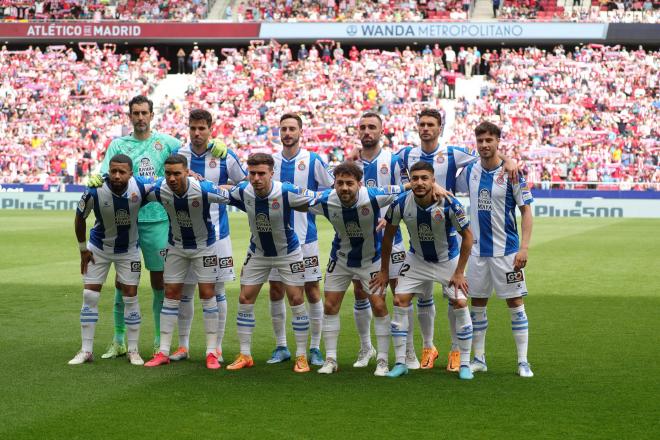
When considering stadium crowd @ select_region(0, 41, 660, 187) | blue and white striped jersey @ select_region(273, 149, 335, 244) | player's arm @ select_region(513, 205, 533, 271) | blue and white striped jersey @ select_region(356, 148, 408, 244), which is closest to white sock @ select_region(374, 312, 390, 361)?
blue and white striped jersey @ select_region(356, 148, 408, 244)

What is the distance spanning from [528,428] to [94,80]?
127ft

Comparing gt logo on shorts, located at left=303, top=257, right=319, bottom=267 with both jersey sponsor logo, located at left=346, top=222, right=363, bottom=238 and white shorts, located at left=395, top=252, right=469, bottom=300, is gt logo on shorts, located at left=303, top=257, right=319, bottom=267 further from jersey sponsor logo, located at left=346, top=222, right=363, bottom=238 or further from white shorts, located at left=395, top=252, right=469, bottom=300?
white shorts, located at left=395, top=252, right=469, bottom=300

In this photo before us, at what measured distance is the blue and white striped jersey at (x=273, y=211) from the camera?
832 cm

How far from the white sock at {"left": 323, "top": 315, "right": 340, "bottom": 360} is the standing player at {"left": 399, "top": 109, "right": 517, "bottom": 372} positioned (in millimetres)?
788

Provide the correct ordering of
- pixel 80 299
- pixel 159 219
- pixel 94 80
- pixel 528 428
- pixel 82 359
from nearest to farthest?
pixel 528 428 → pixel 82 359 → pixel 159 219 → pixel 80 299 → pixel 94 80

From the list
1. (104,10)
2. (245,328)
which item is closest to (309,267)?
(245,328)

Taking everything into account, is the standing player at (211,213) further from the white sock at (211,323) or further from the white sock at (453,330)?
the white sock at (453,330)

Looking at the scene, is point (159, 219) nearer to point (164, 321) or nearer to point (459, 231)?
point (164, 321)

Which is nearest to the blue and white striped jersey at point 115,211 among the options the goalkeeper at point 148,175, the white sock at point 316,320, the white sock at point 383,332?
the goalkeeper at point 148,175

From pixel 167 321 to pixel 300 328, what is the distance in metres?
1.18

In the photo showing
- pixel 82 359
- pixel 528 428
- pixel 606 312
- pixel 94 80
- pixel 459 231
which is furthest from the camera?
pixel 94 80

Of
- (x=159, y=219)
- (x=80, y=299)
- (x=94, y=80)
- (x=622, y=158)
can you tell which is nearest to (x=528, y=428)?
(x=159, y=219)

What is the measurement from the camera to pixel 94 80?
42.4 m

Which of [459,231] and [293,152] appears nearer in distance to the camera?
[459,231]
